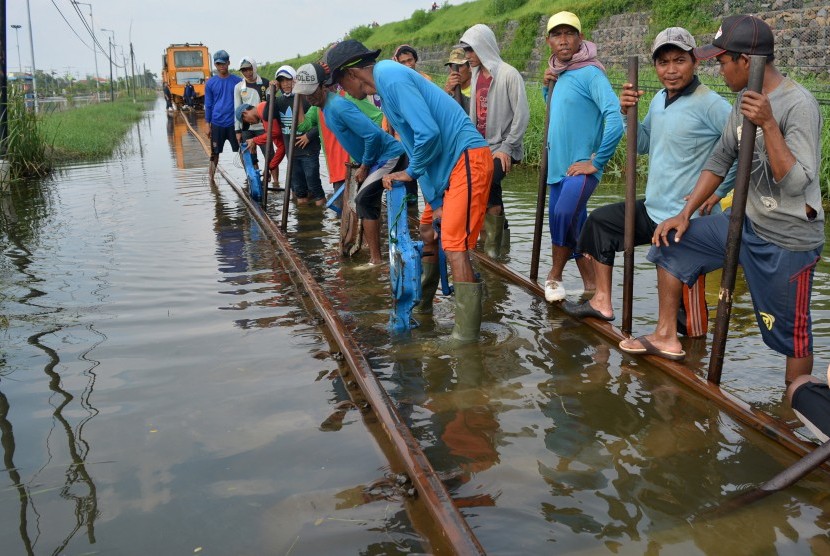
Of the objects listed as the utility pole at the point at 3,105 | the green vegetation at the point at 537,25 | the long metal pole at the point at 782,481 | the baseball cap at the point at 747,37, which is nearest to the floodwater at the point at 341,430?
the long metal pole at the point at 782,481

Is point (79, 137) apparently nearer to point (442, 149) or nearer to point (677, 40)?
point (442, 149)

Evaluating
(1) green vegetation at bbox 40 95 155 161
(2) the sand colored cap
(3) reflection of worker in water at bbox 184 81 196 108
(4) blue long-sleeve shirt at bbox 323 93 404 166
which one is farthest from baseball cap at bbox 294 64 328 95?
(3) reflection of worker in water at bbox 184 81 196 108

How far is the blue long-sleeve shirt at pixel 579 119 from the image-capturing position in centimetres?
550

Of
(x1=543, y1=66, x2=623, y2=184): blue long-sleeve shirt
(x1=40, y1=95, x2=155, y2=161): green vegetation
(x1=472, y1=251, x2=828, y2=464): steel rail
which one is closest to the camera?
(x1=472, y1=251, x2=828, y2=464): steel rail

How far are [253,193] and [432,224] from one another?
643cm

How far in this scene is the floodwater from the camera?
3.11m

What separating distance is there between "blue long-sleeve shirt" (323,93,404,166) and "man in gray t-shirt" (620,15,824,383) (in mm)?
3030

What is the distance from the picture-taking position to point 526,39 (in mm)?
32938

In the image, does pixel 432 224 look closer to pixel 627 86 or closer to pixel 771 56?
pixel 627 86

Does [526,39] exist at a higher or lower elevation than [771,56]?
higher

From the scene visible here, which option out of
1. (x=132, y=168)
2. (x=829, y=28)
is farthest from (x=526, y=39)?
(x=132, y=168)

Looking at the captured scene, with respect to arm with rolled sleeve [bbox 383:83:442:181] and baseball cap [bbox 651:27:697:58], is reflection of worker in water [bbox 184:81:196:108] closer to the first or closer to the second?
arm with rolled sleeve [bbox 383:83:442:181]

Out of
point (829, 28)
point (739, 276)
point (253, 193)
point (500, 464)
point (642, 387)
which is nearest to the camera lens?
point (500, 464)

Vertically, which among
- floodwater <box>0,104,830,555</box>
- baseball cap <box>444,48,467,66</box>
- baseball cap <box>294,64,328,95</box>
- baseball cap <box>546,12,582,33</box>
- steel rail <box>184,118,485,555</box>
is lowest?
floodwater <box>0,104,830,555</box>
